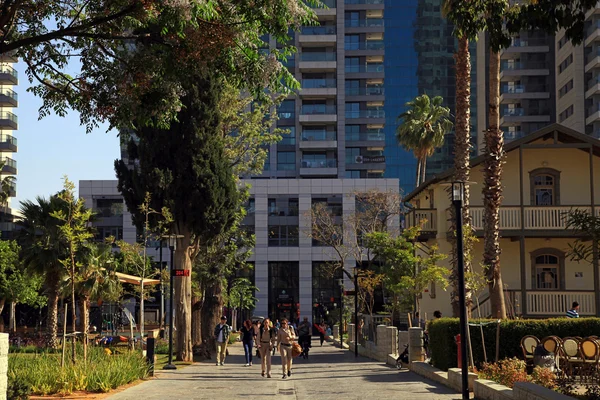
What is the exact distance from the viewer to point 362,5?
10350 centimetres

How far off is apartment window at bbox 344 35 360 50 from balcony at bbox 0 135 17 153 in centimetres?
3814

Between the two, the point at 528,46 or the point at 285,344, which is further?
the point at 528,46

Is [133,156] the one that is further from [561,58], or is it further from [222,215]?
[561,58]

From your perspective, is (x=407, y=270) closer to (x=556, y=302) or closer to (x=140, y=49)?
(x=556, y=302)

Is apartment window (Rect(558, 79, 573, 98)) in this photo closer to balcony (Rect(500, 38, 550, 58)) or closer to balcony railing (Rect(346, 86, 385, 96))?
balcony (Rect(500, 38, 550, 58))

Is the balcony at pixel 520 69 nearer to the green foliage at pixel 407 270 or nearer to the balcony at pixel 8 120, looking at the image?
the balcony at pixel 8 120

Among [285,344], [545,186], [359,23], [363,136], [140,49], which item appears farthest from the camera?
[363,136]

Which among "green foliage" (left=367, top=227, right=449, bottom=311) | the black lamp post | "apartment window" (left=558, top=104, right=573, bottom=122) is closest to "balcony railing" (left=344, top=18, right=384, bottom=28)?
A: "apartment window" (left=558, top=104, right=573, bottom=122)

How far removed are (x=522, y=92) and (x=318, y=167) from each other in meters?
24.9

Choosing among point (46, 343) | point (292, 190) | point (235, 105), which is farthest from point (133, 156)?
point (292, 190)

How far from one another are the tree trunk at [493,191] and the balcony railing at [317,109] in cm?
7019

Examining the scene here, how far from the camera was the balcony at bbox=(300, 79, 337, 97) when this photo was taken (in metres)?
99.0

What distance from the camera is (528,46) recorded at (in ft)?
332

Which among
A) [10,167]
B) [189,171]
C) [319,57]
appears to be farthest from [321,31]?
[189,171]
